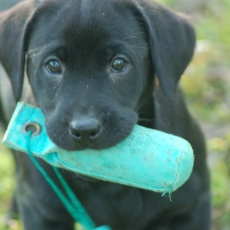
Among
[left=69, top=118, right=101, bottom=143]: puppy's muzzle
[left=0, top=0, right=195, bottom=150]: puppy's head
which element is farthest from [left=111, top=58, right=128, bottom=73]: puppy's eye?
[left=69, top=118, right=101, bottom=143]: puppy's muzzle

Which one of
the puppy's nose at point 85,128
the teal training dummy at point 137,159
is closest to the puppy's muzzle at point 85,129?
the puppy's nose at point 85,128

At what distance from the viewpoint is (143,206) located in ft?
10.3

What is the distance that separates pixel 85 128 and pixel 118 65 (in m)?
0.41

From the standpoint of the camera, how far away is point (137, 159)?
8.77 feet

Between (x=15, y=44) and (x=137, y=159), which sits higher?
(x=15, y=44)

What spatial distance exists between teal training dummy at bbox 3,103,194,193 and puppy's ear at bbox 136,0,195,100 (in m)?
0.29

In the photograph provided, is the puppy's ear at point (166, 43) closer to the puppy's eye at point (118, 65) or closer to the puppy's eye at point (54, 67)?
the puppy's eye at point (118, 65)

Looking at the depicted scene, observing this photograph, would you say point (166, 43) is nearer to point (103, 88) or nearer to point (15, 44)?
point (103, 88)

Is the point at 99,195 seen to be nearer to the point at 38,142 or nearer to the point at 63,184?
the point at 63,184

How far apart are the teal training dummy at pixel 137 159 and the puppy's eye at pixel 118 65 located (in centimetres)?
25

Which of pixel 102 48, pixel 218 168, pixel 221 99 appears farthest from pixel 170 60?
pixel 221 99

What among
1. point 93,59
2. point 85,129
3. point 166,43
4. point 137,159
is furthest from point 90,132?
point 166,43

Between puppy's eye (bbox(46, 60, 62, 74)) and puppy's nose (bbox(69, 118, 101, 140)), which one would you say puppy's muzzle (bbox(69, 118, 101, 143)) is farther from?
puppy's eye (bbox(46, 60, 62, 74))

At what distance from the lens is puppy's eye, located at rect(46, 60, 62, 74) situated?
2.83m
